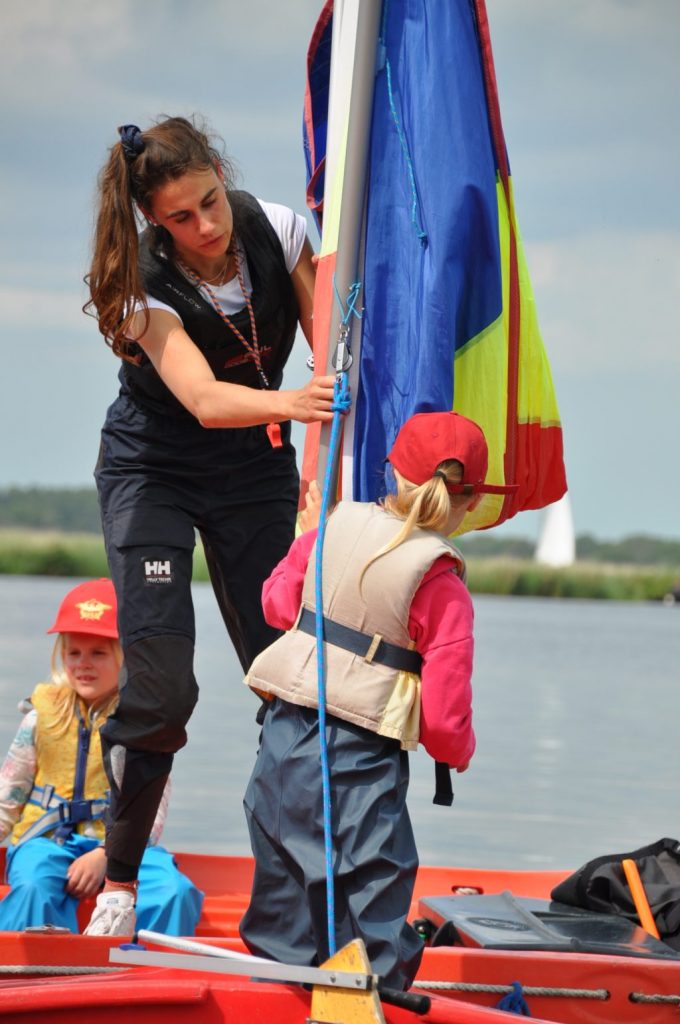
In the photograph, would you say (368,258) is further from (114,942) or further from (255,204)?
(114,942)

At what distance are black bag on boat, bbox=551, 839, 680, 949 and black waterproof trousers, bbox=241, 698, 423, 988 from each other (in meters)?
1.20

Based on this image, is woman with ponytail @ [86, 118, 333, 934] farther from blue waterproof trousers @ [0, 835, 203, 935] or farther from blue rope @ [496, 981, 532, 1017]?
blue rope @ [496, 981, 532, 1017]

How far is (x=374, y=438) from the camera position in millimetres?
3488

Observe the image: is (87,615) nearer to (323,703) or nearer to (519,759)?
(323,703)

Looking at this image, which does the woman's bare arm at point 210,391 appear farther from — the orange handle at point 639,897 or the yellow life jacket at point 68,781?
the orange handle at point 639,897

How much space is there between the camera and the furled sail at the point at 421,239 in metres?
3.48

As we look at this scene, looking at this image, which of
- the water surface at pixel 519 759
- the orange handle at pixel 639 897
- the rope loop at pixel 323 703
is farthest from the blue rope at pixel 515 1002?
the water surface at pixel 519 759

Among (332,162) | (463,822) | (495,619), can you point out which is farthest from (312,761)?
(495,619)

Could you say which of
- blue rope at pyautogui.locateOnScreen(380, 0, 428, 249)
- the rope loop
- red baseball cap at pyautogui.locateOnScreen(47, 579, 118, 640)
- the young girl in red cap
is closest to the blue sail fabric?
blue rope at pyautogui.locateOnScreen(380, 0, 428, 249)

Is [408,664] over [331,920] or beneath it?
over

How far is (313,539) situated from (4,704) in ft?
26.3

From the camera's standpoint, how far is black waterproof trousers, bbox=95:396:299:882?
354 cm

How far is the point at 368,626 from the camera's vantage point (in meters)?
2.92

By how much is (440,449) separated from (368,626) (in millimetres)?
356
